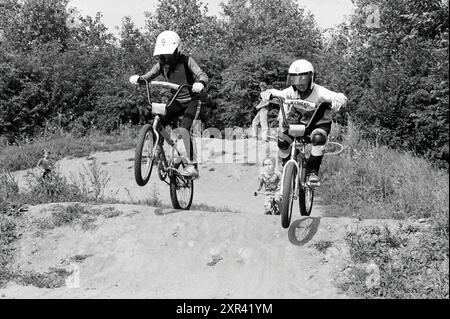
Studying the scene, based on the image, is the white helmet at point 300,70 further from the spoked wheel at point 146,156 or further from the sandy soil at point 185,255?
the spoked wheel at point 146,156

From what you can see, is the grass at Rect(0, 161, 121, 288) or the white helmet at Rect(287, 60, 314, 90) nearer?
the grass at Rect(0, 161, 121, 288)

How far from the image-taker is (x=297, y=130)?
24.8ft

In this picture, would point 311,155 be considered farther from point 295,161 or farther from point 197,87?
point 197,87

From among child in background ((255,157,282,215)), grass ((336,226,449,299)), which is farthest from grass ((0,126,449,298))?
child in background ((255,157,282,215))

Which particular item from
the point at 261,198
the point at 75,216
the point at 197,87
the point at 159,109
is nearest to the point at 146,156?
the point at 159,109

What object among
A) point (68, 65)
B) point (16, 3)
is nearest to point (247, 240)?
point (68, 65)

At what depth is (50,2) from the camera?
115 ft

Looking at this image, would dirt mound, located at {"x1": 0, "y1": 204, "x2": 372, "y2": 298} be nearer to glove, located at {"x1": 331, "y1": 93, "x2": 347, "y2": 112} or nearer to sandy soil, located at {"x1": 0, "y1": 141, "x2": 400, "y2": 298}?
sandy soil, located at {"x1": 0, "y1": 141, "x2": 400, "y2": 298}

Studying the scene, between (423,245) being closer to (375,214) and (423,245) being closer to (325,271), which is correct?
(325,271)

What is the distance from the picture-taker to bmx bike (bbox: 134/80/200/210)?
309 inches

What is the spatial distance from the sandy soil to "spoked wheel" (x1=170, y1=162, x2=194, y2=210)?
1.06ft

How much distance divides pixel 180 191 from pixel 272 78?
10.7 meters

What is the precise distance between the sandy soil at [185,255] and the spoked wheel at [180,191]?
0.32 m

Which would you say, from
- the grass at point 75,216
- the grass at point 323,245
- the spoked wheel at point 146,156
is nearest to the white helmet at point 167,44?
Result: the spoked wheel at point 146,156
